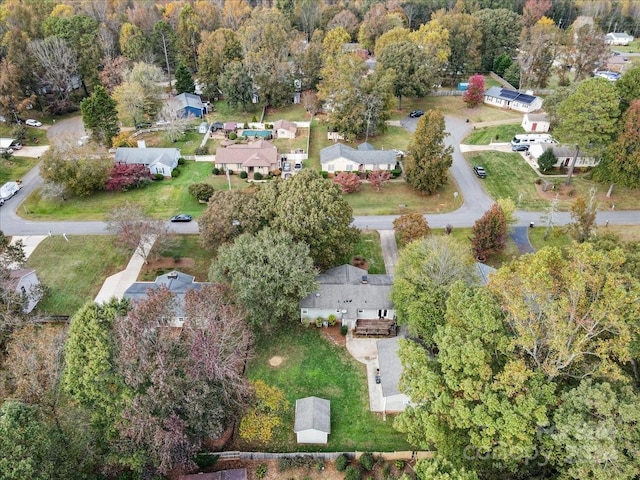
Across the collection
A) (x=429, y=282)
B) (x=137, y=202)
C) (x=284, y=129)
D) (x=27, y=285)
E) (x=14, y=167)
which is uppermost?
(x=429, y=282)

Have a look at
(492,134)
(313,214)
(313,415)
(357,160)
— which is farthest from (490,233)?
(492,134)

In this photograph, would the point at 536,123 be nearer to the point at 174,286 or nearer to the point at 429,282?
the point at 429,282

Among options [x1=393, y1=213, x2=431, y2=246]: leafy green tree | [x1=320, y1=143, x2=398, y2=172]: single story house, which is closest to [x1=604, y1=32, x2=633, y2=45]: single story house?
[x1=320, y1=143, x2=398, y2=172]: single story house

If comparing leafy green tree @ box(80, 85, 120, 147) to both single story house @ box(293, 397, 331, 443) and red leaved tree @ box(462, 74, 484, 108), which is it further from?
red leaved tree @ box(462, 74, 484, 108)

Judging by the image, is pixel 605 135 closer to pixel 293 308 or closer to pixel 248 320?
pixel 293 308

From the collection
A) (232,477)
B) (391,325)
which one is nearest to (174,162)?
(391,325)
